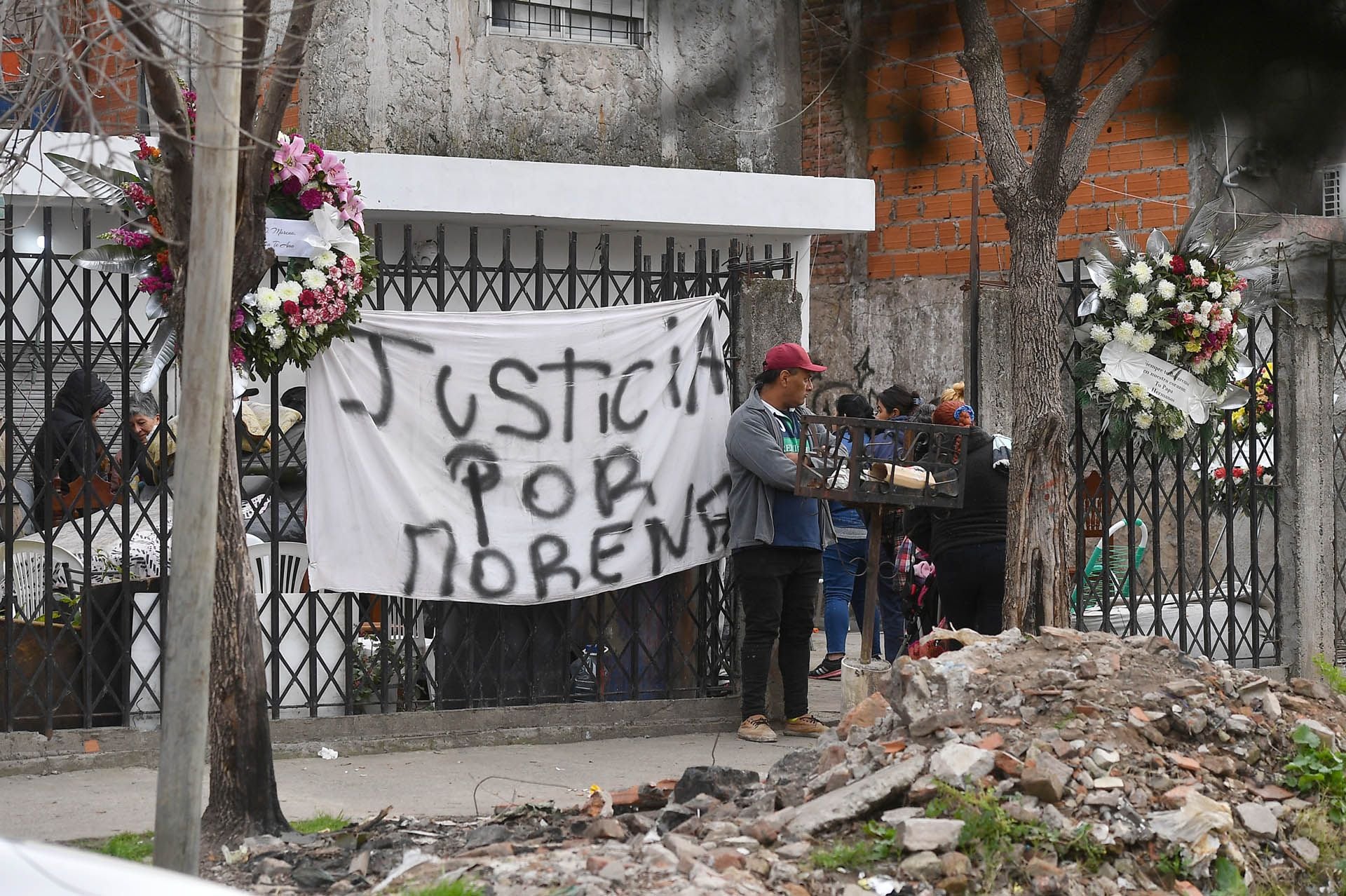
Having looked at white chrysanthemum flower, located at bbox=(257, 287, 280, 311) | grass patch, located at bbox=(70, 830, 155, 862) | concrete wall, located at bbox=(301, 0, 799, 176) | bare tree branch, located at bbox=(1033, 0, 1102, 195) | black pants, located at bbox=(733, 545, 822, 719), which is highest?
concrete wall, located at bbox=(301, 0, 799, 176)

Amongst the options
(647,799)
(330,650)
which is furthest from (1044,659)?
(330,650)

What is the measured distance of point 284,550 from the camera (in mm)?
7449

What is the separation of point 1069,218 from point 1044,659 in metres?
6.84

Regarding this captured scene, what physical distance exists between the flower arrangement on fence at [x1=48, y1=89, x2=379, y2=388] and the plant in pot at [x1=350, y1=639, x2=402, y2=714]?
62.9 inches

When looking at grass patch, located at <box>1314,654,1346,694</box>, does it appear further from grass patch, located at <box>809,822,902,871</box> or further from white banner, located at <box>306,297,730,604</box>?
grass patch, located at <box>809,822,902,871</box>

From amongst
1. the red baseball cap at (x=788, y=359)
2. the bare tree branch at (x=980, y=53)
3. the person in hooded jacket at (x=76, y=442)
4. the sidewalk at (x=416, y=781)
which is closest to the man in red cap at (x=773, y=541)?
the red baseball cap at (x=788, y=359)

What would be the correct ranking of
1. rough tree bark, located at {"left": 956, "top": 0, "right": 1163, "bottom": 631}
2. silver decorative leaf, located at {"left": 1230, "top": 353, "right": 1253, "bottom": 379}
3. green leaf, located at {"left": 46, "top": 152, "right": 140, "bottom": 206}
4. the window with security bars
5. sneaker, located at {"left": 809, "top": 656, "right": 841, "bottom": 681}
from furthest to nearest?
1. the window with security bars
2. sneaker, located at {"left": 809, "top": 656, "right": 841, "bottom": 681}
3. silver decorative leaf, located at {"left": 1230, "top": 353, "right": 1253, "bottom": 379}
4. rough tree bark, located at {"left": 956, "top": 0, "right": 1163, "bottom": 631}
5. green leaf, located at {"left": 46, "top": 152, "right": 140, "bottom": 206}

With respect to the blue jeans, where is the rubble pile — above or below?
below

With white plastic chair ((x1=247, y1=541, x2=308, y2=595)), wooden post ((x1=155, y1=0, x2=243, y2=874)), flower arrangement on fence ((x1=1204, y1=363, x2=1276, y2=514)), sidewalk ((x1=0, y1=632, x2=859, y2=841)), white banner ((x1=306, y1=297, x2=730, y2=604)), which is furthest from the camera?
flower arrangement on fence ((x1=1204, y1=363, x2=1276, y2=514))

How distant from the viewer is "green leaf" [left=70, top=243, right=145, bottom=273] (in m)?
6.65

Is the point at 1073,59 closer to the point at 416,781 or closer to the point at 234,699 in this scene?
the point at 234,699

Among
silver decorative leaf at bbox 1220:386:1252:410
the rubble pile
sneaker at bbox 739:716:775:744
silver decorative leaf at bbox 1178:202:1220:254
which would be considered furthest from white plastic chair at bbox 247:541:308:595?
silver decorative leaf at bbox 1220:386:1252:410

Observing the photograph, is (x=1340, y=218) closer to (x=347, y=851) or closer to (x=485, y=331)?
(x=347, y=851)

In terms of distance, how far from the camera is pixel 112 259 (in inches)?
262
